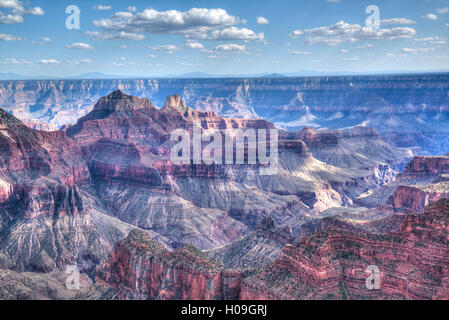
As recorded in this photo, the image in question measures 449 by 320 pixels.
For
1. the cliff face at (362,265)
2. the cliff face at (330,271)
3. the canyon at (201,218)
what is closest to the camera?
the cliff face at (362,265)

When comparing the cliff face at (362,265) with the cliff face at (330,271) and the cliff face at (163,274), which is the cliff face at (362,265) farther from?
the cliff face at (163,274)

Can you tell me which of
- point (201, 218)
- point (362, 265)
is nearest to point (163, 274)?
point (362, 265)

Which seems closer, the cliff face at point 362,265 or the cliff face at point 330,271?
the cliff face at point 362,265

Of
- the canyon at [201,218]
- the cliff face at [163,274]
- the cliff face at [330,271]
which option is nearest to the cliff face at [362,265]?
the cliff face at [330,271]

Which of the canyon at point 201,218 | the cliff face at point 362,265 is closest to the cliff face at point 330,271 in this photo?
the cliff face at point 362,265

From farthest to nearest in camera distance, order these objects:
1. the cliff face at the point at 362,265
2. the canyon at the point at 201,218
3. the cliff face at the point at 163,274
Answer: the cliff face at the point at 163,274, the canyon at the point at 201,218, the cliff face at the point at 362,265

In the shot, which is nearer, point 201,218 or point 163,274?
point 163,274

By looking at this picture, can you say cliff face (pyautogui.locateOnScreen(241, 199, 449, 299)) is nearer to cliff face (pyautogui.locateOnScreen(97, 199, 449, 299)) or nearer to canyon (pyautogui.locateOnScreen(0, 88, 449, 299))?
cliff face (pyautogui.locateOnScreen(97, 199, 449, 299))

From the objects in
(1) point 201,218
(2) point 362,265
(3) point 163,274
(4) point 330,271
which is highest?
(2) point 362,265

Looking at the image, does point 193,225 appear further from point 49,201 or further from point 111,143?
point 111,143

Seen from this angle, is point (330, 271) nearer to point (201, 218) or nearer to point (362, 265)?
point (362, 265)
